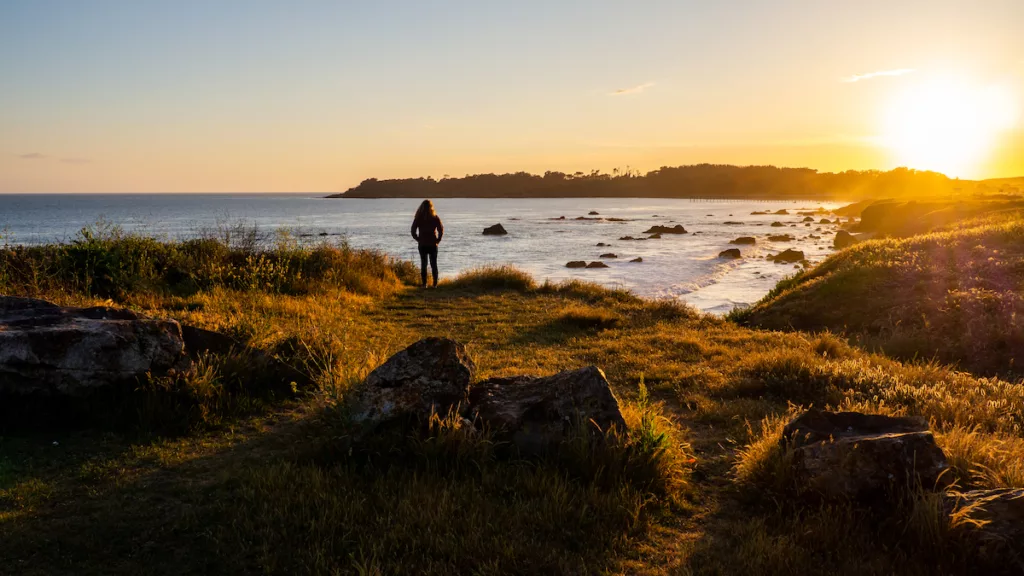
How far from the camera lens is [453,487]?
3.92 meters

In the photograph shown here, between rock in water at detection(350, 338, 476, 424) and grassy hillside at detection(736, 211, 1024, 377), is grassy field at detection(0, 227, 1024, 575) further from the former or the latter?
grassy hillside at detection(736, 211, 1024, 377)

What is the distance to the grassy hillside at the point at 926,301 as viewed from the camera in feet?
30.2

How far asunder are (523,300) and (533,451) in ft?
34.9

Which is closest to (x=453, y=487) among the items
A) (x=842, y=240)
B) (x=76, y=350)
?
(x=76, y=350)

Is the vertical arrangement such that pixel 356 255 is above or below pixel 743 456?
above

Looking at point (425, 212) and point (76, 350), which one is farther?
point (425, 212)

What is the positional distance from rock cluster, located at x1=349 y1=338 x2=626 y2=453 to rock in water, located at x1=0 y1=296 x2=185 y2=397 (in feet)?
7.64

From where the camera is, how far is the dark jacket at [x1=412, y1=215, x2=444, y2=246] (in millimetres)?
15578

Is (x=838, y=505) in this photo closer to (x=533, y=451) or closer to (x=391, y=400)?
(x=533, y=451)

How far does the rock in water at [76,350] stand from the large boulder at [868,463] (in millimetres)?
5834

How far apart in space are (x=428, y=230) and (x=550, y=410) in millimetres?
11584

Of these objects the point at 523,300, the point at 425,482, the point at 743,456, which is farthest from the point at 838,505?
the point at 523,300

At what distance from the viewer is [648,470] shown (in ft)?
13.9

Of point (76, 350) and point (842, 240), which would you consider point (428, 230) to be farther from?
point (842, 240)
